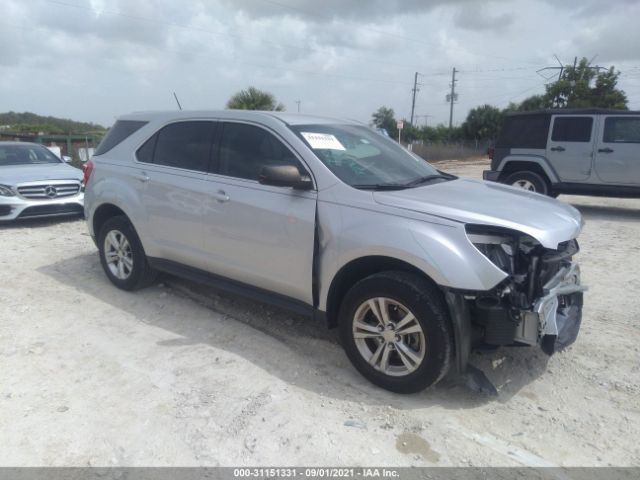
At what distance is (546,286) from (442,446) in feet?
3.92

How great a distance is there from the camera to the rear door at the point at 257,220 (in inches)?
146

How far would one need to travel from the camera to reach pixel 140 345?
13.5 feet

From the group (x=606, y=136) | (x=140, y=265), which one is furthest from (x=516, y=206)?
(x=606, y=136)

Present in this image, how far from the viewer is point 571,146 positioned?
990cm

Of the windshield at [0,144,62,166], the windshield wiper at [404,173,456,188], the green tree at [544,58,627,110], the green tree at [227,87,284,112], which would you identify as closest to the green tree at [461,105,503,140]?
the green tree at [544,58,627,110]

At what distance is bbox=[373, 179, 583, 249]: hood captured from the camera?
10.3ft

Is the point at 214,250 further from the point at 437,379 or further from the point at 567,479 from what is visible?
the point at 567,479

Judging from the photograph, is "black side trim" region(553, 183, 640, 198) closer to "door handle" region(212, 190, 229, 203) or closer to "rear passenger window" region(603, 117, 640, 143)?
"rear passenger window" region(603, 117, 640, 143)

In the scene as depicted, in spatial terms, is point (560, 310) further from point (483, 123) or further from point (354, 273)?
point (483, 123)

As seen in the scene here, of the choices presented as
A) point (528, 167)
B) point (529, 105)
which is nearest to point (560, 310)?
point (528, 167)

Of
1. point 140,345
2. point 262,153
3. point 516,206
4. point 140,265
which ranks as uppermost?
point 262,153

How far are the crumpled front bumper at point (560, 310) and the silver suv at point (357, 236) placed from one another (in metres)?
0.01

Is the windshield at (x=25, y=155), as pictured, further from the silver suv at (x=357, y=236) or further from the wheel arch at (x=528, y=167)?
the wheel arch at (x=528, y=167)

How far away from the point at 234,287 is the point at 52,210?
18.8 feet
